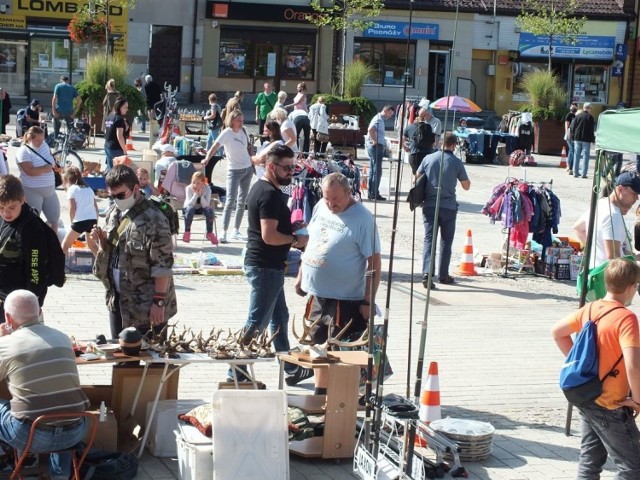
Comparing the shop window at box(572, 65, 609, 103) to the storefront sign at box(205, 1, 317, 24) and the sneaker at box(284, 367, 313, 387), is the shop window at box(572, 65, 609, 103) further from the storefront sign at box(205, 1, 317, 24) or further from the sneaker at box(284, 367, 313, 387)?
the sneaker at box(284, 367, 313, 387)

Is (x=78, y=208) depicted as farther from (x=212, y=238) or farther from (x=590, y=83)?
(x=590, y=83)

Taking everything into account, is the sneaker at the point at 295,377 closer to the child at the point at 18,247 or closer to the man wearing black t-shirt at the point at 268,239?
the man wearing black t-shirt at the point at 268,239

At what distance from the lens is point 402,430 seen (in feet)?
25.6

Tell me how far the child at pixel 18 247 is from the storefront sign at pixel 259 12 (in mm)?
36470

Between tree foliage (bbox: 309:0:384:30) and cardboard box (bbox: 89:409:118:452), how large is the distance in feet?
108

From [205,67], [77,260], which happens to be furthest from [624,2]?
[77,260]

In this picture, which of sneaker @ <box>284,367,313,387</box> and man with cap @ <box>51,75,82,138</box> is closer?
sneaker @ <box>284,367,313,387</box>

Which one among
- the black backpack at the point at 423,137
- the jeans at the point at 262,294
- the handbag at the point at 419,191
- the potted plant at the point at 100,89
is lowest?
the jeans at the point at 262,294

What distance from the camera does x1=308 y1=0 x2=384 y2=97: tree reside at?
39625 millimetres

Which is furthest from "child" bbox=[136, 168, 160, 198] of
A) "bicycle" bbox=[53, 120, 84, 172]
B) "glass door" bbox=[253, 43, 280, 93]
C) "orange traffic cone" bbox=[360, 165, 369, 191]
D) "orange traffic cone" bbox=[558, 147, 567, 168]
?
"glass door" bbox=[253, 43, 280, 93]

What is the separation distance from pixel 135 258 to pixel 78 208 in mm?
5773

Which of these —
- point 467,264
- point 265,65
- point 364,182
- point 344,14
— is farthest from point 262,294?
point 265,65

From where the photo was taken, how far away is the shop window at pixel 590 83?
4853cm

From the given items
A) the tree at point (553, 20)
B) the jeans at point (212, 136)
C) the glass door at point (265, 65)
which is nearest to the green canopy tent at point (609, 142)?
the jeans at point (212, 136)
